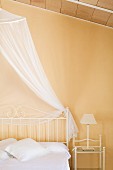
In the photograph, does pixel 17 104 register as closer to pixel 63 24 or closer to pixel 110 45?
pixel 63 24

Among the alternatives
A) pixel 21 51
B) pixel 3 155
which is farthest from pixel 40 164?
pixel 21 51

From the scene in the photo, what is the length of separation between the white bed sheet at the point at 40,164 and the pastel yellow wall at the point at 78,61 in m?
1.00

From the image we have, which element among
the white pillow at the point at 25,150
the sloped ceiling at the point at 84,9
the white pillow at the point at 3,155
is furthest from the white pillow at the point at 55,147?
the sloped ceiling at the point at 84,9

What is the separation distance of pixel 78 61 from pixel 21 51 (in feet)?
4.06

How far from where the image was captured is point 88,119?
12.8ft

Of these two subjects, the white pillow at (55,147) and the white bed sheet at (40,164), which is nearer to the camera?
the white bed sheet at (40,164)

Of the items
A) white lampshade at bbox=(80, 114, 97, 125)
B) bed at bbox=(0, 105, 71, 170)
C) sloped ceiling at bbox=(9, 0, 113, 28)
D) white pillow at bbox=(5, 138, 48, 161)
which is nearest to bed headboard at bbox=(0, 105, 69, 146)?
bed at bbox=(0, 105, 71, 170)

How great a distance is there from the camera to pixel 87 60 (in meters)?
4.27

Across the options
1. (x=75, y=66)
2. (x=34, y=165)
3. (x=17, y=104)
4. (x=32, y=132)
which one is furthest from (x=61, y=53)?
(x=34, y=165)

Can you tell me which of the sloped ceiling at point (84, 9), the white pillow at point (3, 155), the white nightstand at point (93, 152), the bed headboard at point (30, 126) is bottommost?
the white nightstand at point (93, 152)

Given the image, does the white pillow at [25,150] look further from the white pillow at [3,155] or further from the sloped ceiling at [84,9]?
the sloped ceiling at [84,9]

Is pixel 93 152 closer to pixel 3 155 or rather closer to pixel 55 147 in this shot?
pixel 55 147

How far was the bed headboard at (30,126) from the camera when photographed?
13.6ft

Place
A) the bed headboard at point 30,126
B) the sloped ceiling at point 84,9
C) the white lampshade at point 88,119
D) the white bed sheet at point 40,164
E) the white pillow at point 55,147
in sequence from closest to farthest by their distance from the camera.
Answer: the white bed sheet at point 40,164 < the sloped ceiling at point 84,9 < the white pillow at point 55,147 < the white lampshade at point 88,119 < the bed headboard at point 30,126
